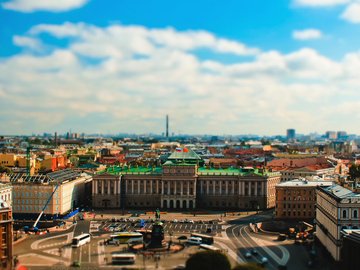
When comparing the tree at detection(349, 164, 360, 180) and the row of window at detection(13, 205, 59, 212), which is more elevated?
the tree at detection(349, 164, 360, 180)

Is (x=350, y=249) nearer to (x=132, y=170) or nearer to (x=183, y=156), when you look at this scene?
(x=183, y=156)

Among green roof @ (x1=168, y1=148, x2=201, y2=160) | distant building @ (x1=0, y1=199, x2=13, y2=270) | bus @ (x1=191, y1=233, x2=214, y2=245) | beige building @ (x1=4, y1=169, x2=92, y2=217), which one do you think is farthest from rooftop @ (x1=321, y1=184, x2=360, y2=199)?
beige building @ (x1=4, y1=169, x2=92, y2=217)

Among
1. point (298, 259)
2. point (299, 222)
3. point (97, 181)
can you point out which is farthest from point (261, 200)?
point (298, 259)

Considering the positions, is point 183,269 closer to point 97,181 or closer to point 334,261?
point 334,261

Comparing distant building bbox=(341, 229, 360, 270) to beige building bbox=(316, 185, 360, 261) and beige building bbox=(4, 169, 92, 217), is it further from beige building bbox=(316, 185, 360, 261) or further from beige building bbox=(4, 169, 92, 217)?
beige building bbox=(4, 169, 92, 217)

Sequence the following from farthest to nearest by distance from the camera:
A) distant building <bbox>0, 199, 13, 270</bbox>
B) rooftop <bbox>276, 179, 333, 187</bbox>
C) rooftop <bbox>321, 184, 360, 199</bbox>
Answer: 1. rooftop <bbox>276, 179, 333, 187</bbox>
2. rooftop <bbox>321, 184, 360, 199</bbox>
3. distant building <bbox>0, 199, 13, 270</bbox>
